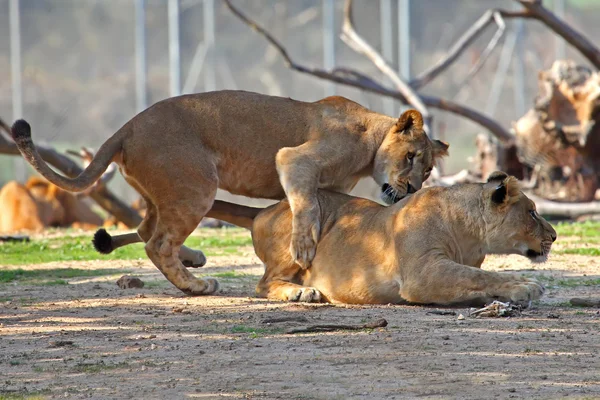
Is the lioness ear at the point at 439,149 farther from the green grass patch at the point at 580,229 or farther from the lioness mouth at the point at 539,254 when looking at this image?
the green grass patch at the point at 580,229

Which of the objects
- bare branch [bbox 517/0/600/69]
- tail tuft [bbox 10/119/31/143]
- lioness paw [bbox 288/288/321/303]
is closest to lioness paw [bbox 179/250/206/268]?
lioness paw [bbox 288/288/321/303]

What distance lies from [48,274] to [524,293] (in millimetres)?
4562

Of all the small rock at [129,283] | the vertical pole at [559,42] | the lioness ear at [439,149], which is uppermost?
the vertical pole at [559,42]

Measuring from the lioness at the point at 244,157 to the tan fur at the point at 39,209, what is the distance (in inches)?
349

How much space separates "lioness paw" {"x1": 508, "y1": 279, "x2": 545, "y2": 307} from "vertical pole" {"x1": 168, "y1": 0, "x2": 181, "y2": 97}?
648 inches

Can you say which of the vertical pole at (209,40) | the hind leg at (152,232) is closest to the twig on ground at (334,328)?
the hind leg at (152,232)

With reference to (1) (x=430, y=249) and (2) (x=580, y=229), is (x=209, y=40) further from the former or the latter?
(1) (x=430, y=249)

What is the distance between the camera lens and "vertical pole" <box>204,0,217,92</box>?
22.8m

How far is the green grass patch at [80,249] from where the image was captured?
35.3 ft

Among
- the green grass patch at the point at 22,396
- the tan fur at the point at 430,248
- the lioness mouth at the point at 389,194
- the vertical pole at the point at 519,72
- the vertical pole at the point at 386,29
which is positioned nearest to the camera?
the green grass patch at the point at 22,396

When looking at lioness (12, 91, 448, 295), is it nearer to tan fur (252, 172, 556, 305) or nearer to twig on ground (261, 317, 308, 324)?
tan fur (252, 172, 556, 305)

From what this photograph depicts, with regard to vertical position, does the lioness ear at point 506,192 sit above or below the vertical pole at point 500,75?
below

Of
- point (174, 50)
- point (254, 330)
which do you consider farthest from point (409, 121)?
point (174, 50)

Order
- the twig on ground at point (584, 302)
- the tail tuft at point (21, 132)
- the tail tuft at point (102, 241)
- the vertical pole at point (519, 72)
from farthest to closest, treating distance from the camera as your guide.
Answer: the vertical pole at point (519, 72)
the tail tuft at point (102, 241)
the tail tuft at point (21, 132)
the twig on ground at point (584, 302)
